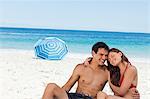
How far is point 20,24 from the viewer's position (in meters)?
13.9

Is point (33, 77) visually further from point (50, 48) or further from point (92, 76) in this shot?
point (92, 76)

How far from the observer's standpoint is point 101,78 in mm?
2482

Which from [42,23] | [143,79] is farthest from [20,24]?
[143,79]

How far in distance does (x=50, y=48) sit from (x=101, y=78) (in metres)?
2.70

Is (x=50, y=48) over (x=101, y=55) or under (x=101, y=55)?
under

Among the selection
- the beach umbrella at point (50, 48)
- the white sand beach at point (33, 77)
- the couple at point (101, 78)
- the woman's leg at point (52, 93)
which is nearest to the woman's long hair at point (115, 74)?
the couple at point (101, 78)

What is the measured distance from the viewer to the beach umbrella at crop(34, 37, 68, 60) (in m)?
5.00

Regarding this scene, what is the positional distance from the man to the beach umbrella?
2.42 metres

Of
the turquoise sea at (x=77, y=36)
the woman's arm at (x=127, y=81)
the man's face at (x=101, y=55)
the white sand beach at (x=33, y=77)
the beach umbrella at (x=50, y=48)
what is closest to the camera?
the woman's arm at (x=127, y=81)

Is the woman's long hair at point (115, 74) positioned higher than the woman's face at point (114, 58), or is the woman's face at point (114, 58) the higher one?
the woman's face at point (114, 58)

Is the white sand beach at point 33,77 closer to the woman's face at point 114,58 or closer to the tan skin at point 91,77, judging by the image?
the tan skin at point 91,77

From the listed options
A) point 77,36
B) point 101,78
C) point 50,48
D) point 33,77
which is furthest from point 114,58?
point 77,36

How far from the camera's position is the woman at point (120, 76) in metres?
2.25

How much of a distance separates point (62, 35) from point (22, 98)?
10.4m
